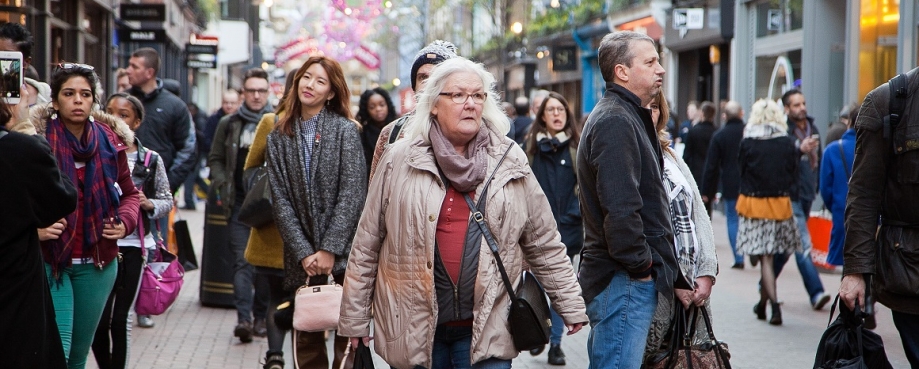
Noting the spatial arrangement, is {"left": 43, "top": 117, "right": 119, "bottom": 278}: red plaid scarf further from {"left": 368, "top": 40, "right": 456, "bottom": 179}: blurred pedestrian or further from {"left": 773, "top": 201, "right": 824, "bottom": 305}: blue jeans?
{"left": 773, "top": 201, "right": 824, "bottom": 305}: blue jeans

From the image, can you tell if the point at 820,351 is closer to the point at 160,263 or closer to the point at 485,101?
the point at 485,101

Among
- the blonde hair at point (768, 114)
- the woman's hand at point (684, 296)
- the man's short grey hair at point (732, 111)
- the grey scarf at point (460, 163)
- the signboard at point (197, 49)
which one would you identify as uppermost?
the signboard at point (197, 49)

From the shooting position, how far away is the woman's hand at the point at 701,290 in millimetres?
4719

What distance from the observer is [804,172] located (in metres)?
12.0

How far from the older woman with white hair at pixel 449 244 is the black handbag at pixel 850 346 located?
91cm

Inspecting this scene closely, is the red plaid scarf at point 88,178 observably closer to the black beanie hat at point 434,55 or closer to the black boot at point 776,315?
the black beanie hat at point 434,55

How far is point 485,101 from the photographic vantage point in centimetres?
443

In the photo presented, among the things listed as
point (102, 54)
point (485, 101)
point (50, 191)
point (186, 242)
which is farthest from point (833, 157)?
point (102, 54)

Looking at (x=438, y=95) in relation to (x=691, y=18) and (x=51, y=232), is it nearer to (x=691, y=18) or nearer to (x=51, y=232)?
(x=51, y=232)

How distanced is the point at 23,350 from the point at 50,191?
1.84 feet

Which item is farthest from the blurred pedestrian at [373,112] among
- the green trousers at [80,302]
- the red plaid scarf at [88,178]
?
the green trousers at [80,302]


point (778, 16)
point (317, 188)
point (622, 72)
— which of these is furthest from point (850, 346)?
point (778, 16)

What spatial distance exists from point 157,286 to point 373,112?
3.48 m

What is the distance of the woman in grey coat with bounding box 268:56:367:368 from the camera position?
19.1 feet
